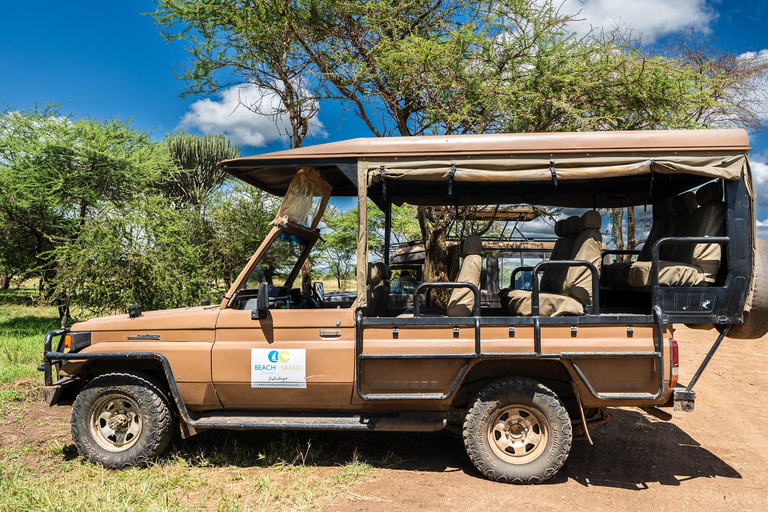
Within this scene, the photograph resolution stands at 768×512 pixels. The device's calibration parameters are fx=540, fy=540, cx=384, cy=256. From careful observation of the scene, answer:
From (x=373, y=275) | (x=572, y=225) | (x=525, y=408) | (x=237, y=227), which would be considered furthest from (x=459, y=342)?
(x=237, y=227)

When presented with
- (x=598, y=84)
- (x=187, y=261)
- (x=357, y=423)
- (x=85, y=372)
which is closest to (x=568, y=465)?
(x=357, y=423)

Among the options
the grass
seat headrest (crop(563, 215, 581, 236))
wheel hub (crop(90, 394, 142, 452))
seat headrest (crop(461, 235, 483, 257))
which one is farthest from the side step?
seat headrest (crop(563, 215, 581, 236))

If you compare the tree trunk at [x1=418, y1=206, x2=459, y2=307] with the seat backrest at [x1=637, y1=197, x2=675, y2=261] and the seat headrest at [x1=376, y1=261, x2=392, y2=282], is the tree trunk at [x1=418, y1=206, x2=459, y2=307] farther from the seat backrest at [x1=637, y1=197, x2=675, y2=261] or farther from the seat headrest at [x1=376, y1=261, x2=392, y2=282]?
the seat backrest at [x1=637, y1=197, x2=675, y2=261]

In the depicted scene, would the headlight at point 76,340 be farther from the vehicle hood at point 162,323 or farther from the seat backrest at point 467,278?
the seat backrest at point 467,278

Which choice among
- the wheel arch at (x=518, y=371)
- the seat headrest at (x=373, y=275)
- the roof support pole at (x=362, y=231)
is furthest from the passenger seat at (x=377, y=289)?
the wheel arch at (x=518, y=371)

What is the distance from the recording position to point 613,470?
4719mm

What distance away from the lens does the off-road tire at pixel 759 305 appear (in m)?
4.16

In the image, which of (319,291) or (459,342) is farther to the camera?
(319,291)

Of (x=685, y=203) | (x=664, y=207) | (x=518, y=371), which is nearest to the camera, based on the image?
(x=518, y=371)

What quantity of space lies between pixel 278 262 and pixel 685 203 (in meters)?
3.84

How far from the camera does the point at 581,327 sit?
425cm

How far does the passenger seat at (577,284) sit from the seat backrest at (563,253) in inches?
0.5

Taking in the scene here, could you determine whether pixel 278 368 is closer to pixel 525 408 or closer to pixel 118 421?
pixel 118 421

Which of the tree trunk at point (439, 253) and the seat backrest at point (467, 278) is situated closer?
the seat backrest at point (467, 278)
